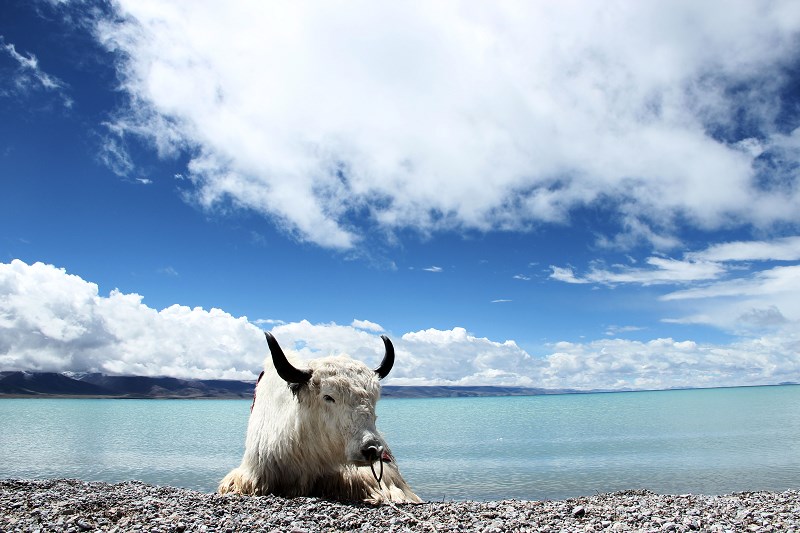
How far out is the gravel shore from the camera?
5691 mm

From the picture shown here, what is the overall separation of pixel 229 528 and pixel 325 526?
39.4 inches

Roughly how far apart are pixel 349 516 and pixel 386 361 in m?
2.49

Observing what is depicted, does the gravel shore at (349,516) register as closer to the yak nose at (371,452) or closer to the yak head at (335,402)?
the yak nose at (371,452)

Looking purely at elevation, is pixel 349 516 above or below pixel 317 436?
below

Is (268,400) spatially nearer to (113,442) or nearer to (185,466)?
(185,466)

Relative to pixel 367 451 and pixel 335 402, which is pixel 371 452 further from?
pixel 335 402

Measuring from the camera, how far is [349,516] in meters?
6.17

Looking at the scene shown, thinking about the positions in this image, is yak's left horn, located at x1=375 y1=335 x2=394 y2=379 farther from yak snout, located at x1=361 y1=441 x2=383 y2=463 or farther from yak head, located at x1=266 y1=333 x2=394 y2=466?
yak snout, located at x1=361 y1=441 x2=383 y2=463

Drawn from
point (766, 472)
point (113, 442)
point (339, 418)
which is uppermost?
point (339, 418)

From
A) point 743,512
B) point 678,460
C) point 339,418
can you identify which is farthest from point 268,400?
point 678,460

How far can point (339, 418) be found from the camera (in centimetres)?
703

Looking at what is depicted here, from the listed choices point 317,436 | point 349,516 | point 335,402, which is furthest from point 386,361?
point 349,516

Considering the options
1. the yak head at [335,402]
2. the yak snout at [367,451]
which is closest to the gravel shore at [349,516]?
the yak snout at [367,451]

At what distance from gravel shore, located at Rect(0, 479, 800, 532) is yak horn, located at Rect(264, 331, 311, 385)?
153cm
